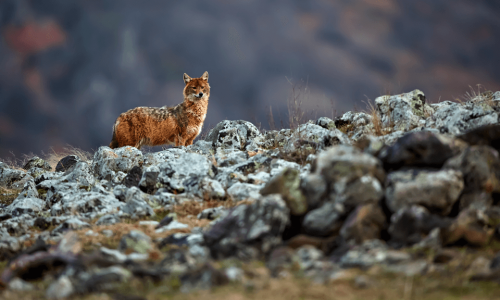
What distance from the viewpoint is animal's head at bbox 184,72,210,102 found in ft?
46.5

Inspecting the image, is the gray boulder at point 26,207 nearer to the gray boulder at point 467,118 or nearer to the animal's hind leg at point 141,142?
the animal's hind leg at point 141,142

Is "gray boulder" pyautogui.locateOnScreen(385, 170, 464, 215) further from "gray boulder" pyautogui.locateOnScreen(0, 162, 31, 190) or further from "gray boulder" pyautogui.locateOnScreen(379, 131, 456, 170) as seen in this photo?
"gray boulder" pyautogui.locateOnScreen(0, 162, 31, 190)

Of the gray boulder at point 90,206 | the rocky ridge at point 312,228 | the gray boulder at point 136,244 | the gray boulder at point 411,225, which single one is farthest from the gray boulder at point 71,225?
the gray boulder at point 411,225

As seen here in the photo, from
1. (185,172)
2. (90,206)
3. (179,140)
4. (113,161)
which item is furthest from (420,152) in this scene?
(179,140)

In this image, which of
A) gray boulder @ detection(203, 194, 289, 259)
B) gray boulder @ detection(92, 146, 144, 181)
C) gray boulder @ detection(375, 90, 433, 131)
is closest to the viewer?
gray boulder @ detection(203, 194, 289, 259)

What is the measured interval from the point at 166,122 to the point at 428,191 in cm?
1116

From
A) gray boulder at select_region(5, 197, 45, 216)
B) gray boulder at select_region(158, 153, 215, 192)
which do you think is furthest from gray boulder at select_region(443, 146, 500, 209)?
gray boulder at select_region(5, 197, 45, 216)

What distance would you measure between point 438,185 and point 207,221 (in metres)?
3.80

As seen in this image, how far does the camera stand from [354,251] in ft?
13.3

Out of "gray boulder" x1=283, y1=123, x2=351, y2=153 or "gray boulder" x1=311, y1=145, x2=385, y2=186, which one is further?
"gray boulder" x1=283, y1=123, x2=351, y2=153

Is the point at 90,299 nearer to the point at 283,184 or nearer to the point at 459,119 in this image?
the point at 283,184

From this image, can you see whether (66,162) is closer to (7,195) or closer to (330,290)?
(7,195)

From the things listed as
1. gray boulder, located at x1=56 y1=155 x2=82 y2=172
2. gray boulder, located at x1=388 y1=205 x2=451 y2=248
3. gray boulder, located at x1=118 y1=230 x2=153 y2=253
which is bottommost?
gray boulder, located at x1=388 y1=205 x2=451 y2=248

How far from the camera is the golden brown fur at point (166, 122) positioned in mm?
14219
